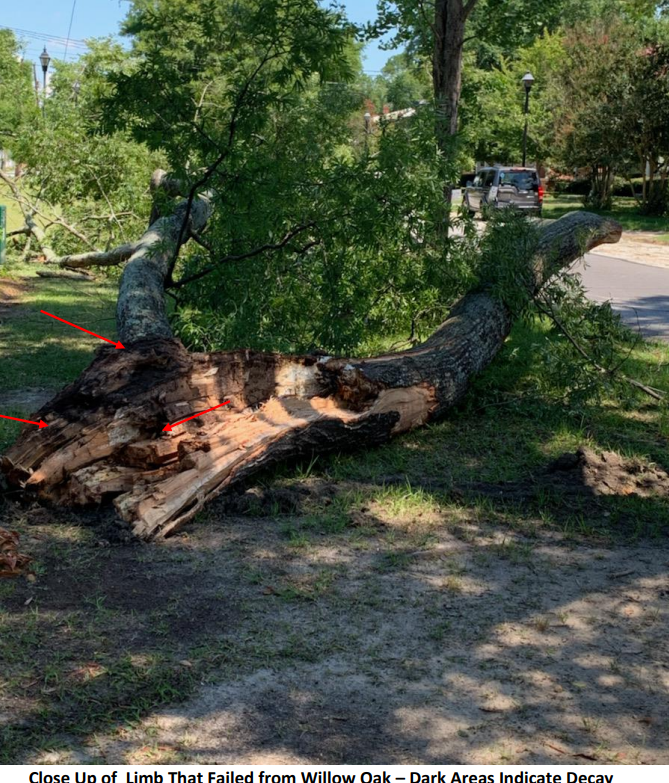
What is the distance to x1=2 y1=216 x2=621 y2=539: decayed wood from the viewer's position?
5605mm

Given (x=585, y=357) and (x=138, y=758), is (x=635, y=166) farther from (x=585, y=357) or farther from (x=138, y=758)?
(x=138, y=758)

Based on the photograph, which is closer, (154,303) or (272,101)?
(272,101)

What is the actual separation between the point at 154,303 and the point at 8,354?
105 inches

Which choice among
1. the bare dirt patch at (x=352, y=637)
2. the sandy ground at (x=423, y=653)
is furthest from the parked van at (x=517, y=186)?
the sandy ground at (x=423, y=653)

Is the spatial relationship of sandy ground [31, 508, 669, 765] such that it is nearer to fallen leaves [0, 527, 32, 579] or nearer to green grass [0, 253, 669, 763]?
green grass [0, 253, 669, 763]

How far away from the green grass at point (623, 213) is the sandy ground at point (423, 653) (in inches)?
878

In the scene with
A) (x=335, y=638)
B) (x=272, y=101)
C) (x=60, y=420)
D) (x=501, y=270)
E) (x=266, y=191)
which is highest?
(x=272, y=101)

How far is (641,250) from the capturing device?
23.7 meters

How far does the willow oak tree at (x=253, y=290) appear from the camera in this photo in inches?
223

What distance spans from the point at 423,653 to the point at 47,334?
8480 mm

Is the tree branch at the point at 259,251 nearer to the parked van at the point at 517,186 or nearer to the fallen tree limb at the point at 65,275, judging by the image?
the fallen tree limb at the point at 65,275

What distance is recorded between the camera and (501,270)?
8.35 metres

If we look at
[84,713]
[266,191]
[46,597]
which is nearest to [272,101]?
[266,191]

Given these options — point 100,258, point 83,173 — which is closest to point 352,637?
point 100,258
